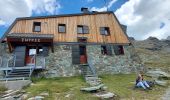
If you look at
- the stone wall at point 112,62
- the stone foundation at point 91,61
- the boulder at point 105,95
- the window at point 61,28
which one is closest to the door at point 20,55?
the stone foundation at point 91,61

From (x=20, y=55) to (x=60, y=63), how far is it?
486 centimetres

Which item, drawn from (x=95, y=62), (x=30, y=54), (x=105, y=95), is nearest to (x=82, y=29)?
(x=95, y=62)

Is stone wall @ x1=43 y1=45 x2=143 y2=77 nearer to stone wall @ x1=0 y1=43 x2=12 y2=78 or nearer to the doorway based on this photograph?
the doorway

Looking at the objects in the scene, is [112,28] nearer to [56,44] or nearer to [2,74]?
[56,44]

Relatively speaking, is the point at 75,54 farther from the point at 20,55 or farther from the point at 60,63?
the point at 20,55

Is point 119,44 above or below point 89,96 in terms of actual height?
above

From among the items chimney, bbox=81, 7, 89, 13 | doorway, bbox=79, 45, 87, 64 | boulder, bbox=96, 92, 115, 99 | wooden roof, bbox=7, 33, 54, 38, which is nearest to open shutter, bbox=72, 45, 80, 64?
doorway, bbox=79, 45, 87, 64

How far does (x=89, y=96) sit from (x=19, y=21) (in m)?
16.7

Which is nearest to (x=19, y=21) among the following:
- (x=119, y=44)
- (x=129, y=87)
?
(x=119, y=44)

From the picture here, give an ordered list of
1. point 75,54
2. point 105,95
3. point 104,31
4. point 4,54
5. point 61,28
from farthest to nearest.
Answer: point 104,31 < point 61,28 < point 75,54 < point 4,54 < point 105,95

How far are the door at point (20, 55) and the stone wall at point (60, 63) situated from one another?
285cm

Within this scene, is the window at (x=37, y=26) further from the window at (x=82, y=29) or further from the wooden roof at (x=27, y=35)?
the window at (x=82, y=29)

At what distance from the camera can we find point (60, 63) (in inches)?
1102

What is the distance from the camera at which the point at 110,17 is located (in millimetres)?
33250
